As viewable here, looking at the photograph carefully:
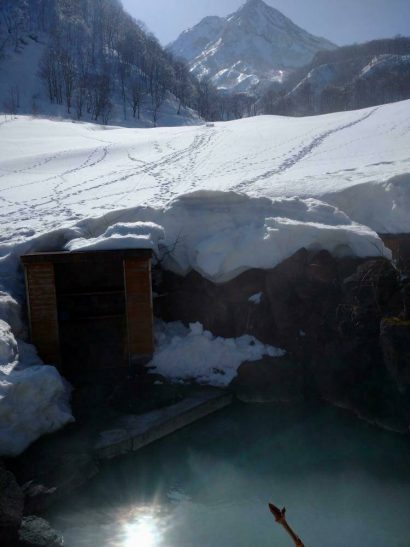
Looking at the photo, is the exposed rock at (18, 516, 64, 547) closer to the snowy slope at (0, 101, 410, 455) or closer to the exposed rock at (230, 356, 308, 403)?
the snowy slope at (0, 101, 410, 455)

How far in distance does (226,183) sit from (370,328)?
6.34m

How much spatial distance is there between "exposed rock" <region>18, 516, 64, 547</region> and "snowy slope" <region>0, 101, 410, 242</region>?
498cm

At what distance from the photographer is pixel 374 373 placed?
21.3 feet

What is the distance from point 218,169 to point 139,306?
854 cm

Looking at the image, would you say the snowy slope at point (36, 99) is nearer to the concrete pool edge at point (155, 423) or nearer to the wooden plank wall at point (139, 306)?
the wooden plank wall at point (139, 306)

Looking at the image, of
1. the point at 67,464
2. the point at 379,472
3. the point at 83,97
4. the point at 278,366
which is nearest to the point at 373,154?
the point at 278,366

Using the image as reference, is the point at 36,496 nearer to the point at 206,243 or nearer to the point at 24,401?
the point at 24,401

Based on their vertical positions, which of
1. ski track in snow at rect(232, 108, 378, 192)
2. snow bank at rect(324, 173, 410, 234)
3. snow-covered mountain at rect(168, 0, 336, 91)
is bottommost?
snow bank at rect(324, 173, 410, 234)

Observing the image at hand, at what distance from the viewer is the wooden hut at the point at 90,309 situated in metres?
6.76

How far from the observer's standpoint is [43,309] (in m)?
6.77

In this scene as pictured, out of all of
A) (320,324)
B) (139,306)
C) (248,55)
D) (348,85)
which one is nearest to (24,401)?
(139,306)

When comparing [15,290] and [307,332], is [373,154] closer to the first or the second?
[307,332]

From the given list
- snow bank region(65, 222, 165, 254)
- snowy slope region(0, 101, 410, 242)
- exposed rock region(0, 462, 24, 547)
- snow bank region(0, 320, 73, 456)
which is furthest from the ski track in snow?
exposed rock region(0, 462, 24, 547)

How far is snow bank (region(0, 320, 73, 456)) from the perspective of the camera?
5199 mm
